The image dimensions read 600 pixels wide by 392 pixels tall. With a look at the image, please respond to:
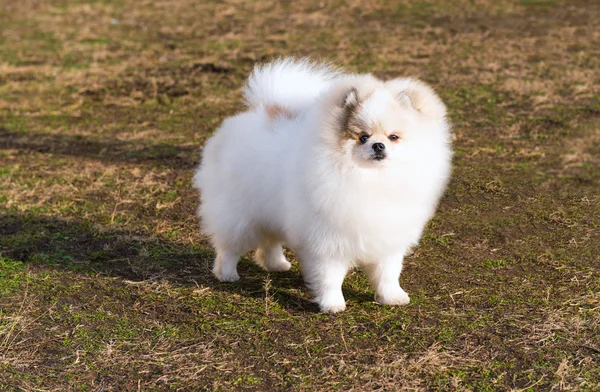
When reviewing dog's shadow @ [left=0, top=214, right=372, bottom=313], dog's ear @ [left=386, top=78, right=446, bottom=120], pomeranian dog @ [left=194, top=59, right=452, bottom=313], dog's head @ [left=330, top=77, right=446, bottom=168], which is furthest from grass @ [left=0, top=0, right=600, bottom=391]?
dog's ear @ [left=386, top=78, right=446, bottom=120]

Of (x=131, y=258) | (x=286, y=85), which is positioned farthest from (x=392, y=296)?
(x=131, y=258)

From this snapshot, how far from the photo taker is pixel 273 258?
436cm

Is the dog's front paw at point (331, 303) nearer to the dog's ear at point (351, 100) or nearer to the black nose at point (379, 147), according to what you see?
the black nose at point (379, 147)

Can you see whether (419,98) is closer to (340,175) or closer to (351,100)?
(351,100)

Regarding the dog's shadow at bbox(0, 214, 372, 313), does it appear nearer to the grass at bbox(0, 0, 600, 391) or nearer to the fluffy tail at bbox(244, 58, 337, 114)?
the grass at bbox(0, 0, 600, 391)

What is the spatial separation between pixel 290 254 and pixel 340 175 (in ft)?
4.72

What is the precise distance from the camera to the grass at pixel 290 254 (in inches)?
131

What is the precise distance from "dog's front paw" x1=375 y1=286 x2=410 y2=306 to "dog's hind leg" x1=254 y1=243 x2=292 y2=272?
29.1 inches

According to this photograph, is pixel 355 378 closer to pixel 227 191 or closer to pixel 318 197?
pixel 318 197

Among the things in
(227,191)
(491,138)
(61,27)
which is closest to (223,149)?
(227,191)

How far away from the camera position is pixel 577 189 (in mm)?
5410

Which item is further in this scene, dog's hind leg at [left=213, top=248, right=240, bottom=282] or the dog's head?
dog's hind leg at [left=213, top=248, right=240, bottom=282]

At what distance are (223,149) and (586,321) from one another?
199cm

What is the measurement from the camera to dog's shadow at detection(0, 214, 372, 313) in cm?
411
